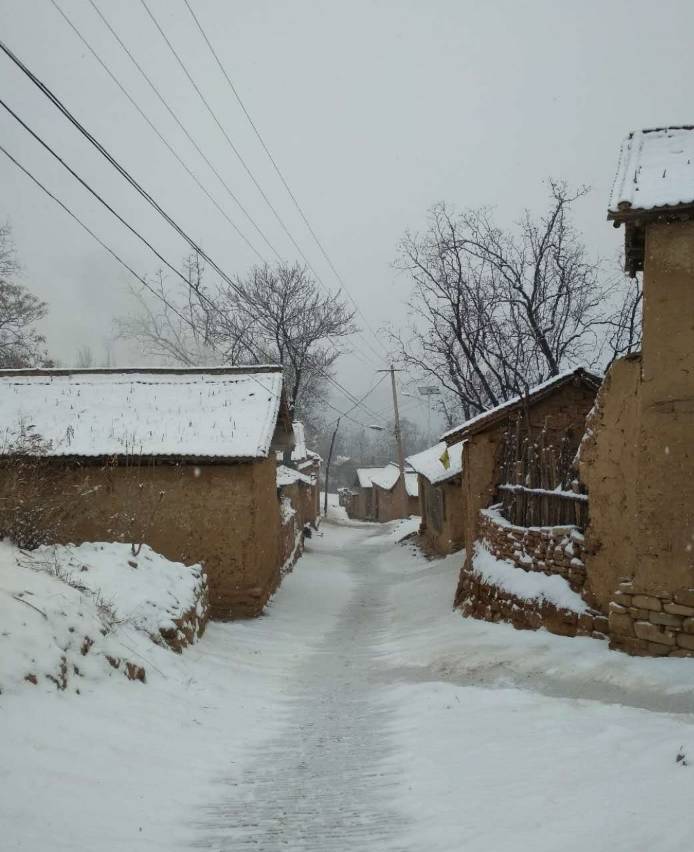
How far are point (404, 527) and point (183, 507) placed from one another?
80.0 ft

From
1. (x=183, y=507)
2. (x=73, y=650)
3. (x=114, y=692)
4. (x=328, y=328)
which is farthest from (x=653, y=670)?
(x=328, y=328)

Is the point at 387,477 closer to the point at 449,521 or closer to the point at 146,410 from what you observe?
the point at 449,521

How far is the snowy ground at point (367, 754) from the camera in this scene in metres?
3.49

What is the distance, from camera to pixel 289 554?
18750 millimetres

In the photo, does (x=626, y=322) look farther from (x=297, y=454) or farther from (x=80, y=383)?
(x=297, y=454)

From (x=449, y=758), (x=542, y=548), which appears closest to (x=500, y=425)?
(x=542, y=548)

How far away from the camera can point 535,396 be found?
12109mm

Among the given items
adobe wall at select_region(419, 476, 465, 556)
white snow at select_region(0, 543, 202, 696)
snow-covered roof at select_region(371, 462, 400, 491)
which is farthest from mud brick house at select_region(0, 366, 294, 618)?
snow-covered roof at select_region(371, 462, 400, 491)

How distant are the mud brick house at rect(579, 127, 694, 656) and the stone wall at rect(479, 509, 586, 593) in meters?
0.69

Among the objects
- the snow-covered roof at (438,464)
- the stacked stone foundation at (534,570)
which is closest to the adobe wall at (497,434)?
the stacked stone foundation at (534,570)

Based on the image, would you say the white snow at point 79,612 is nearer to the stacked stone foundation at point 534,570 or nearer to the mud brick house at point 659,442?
the stacked stone foundation at point 534,570

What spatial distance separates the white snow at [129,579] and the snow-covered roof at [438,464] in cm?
928

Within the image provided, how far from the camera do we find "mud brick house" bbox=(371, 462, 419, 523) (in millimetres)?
47281

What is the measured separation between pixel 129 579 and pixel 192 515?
157 inches
